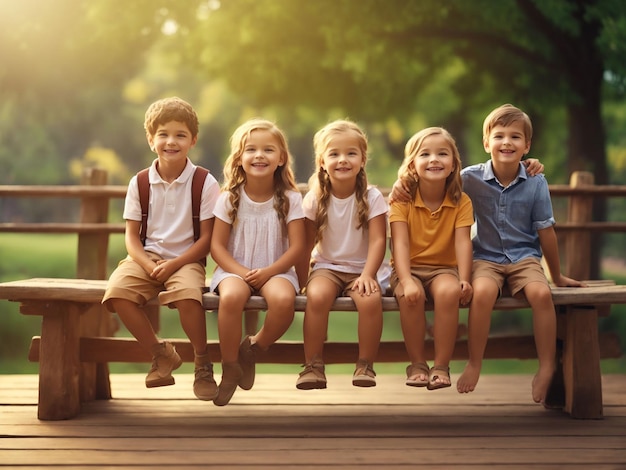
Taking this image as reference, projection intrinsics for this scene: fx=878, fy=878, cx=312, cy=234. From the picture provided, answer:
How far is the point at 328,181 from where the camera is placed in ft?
14.5

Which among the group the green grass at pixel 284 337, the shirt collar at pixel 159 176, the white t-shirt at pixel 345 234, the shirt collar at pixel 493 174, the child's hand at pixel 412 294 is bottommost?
the green grass at pixel 284 337

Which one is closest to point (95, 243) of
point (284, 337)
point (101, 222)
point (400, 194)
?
point (101, 222)

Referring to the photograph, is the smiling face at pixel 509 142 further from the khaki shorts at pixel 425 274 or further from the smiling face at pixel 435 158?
the khaki shorts at pixel 425 274

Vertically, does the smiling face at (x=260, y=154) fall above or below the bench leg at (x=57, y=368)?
above

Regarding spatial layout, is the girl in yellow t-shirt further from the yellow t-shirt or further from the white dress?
the white dress

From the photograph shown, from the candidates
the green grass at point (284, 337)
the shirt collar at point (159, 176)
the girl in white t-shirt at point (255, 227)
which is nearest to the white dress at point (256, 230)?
the girl in white t-shirt at point (255, 227)

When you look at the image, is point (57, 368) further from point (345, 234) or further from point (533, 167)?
point (533, 167)

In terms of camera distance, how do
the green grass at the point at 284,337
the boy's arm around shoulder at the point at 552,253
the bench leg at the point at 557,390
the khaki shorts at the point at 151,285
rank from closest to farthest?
the khaki shorts at the point at 151,285 < the boy's arm around shoulder at the point at 552,253 < the bench leg at the point at 557,390 < the green grass at the point at 284,337

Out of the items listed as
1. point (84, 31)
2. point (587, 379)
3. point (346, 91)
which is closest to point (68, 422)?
point (587, 379)

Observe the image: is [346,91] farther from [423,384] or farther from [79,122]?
[79,122]

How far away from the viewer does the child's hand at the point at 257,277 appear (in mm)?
4141

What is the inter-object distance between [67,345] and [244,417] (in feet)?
3.11

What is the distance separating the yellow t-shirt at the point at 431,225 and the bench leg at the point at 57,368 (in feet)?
5.58

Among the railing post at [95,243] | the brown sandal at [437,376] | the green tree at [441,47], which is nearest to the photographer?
the brown sandal at [437,376]
